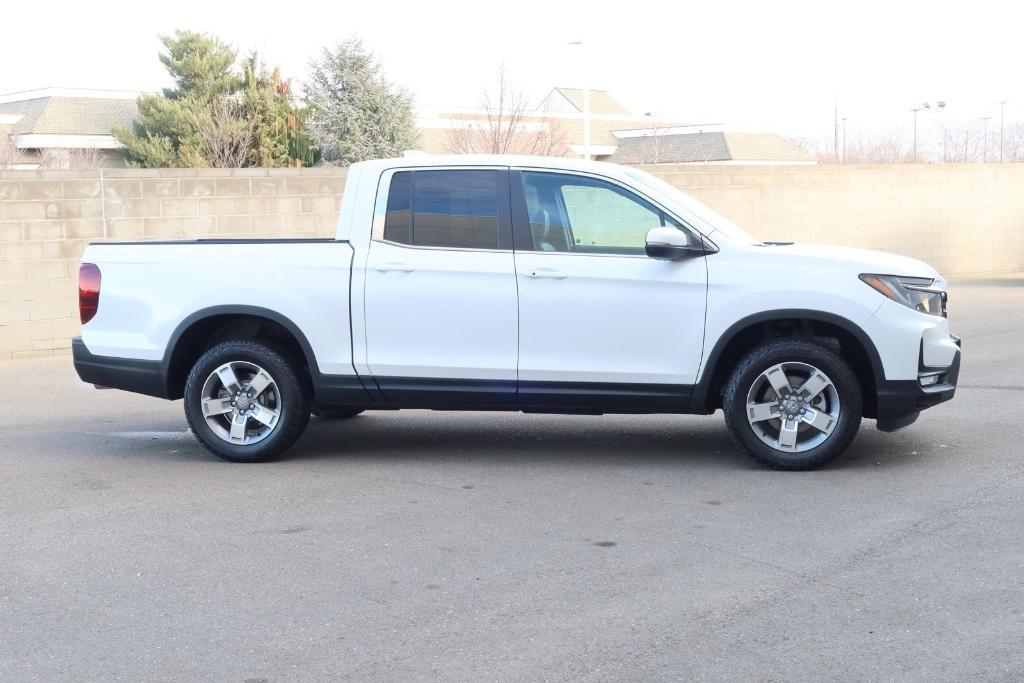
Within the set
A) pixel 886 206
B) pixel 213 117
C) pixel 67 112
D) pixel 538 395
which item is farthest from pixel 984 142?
pixel 538 395

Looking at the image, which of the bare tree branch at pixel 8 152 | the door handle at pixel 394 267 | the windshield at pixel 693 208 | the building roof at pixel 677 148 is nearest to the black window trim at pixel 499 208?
the door handle at pixel 394 267

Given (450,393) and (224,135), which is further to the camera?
(224,135)

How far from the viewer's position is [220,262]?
800 cm

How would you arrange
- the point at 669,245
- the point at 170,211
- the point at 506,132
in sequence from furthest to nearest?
the point at 506,132 < the point at 170,211 < the point at 669,245

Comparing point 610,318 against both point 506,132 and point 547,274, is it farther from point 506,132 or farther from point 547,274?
point 506,132

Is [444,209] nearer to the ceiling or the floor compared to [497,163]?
nearer to the floor

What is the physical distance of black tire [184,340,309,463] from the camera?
791 cm

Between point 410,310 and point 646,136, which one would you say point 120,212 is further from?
point 646,136

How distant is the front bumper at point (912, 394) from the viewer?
7.39 m

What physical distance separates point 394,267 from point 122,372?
196 centimetres

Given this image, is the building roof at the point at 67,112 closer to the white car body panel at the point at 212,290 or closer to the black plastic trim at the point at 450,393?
the white car body panel at the point at 212,290

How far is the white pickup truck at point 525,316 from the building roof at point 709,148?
48.4 m

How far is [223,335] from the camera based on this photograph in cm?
825

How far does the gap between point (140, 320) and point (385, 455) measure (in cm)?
180
